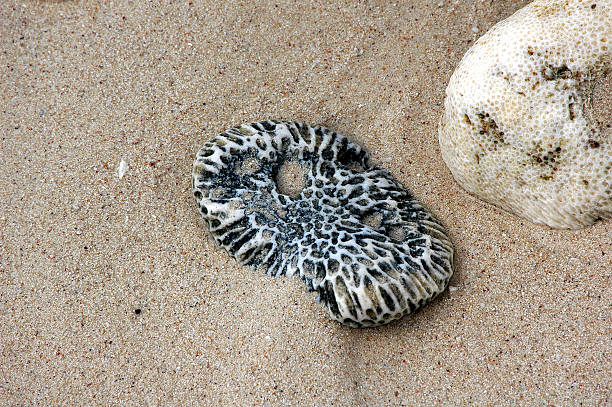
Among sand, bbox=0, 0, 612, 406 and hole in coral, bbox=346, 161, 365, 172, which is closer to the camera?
sand, bbox=0, 0, 612, 406

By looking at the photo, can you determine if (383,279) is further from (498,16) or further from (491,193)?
(498,16)

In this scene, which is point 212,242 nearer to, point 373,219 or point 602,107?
point 373,219

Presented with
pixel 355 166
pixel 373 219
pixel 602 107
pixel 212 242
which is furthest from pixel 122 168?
pixel 602 107

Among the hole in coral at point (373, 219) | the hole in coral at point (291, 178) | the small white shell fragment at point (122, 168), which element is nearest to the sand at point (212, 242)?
the small white shell fragment at point (122, 168)

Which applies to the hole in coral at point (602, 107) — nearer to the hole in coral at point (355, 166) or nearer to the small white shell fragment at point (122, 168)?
the hole in coral at point (355, 166)

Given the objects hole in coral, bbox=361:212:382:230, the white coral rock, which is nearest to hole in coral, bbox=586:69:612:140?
the white coral rock

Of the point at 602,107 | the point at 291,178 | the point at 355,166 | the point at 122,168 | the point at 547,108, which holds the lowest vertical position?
the point at 122,168

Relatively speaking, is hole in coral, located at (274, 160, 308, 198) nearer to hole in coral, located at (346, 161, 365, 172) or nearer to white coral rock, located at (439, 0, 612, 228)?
hole in coral, located at (346, 161, 365, 172)
